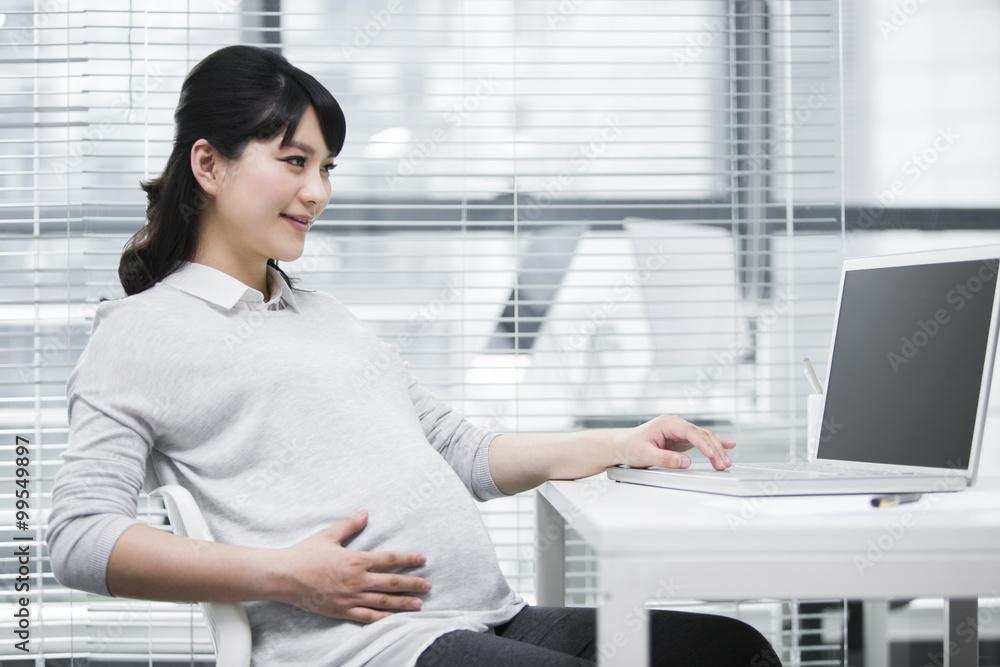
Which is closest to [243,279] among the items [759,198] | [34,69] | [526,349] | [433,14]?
[526,349]

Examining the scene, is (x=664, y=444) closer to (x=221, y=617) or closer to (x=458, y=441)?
(x=458, y=441)

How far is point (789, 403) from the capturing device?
1.87 metres

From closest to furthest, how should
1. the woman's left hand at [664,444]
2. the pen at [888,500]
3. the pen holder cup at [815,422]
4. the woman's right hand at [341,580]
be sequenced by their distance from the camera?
1. the pen at [888,500]
2. the woman's right hand at [341,580]
3. the woman's left hand at [664,444]
4. the pen holder cup at [815,422]

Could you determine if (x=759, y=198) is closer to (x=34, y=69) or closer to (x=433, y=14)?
(x=433, y=14)

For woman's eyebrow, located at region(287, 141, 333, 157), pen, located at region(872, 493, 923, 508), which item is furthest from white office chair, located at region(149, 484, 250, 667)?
pen, located at region(872, 493, 923, 508)

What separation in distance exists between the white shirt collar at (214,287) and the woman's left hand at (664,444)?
0.53 m

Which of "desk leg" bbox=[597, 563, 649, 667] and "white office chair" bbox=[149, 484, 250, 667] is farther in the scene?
"white office chair" bbox=[149, 484, 250, 667]

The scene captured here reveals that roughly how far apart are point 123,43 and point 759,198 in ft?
4.91

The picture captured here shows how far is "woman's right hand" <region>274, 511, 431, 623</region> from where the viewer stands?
846mm

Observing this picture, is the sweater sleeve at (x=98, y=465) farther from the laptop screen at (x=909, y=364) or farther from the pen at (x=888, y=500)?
the laptop screen at (x=909, y=364)

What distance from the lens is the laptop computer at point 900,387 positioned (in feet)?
2.89

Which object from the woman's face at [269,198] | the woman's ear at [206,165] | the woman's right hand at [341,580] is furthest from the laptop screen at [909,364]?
the woman's ear at [206,165]

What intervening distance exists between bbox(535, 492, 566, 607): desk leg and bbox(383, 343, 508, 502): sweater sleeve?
0.07 meters

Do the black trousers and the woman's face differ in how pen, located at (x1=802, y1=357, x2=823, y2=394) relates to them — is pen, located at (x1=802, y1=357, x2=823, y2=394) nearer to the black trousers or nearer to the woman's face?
the black trousers
